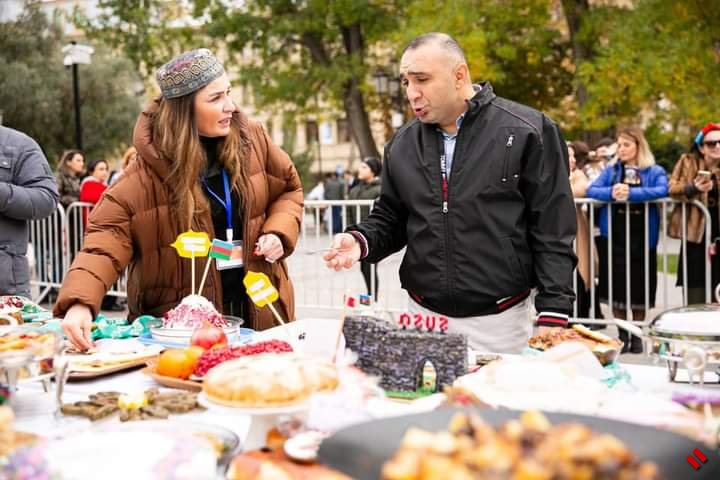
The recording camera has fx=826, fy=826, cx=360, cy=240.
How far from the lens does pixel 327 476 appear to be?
1.41m

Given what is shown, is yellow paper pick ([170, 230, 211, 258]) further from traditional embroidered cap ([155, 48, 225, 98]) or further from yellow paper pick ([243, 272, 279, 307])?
traditional embroidered cap ([155, 48, 225, 98])

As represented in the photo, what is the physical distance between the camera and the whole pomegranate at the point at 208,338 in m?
2.59

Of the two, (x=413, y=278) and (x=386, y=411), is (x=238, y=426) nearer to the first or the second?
(x=386, y=411)

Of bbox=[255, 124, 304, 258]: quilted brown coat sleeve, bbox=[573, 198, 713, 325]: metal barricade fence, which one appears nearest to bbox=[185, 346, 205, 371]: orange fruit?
bbox=[255, 124, 304, 258]: quilted brown coat sleeve

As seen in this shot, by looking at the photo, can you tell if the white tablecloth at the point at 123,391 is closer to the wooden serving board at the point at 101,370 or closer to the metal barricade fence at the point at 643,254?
the wooden serving board at the point at 101,370

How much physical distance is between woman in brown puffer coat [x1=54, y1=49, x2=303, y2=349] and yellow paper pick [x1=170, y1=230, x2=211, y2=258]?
0.27 metres

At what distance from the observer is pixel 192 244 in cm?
299

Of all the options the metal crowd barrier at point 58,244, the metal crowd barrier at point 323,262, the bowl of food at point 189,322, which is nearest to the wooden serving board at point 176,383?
the bowl of food at point 189,322

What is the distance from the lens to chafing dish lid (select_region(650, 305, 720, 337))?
2.27m

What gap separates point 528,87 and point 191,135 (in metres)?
17.1

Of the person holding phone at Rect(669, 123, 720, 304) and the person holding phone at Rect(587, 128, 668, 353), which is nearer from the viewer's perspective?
the person holding phone at Rect(669, 123, 720, 304)

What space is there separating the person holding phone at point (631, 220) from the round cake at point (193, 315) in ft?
16.2

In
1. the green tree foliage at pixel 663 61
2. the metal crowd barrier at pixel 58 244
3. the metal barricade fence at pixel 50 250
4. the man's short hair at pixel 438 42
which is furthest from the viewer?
the green tree foliage at pixel 663 61

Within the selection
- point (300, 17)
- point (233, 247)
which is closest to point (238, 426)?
point (233, 247)
